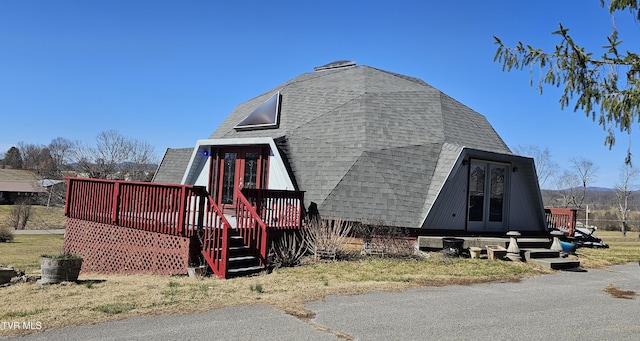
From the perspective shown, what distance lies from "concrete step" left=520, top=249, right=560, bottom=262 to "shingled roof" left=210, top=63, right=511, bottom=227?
116 inches

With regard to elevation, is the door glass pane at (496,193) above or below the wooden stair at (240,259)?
above

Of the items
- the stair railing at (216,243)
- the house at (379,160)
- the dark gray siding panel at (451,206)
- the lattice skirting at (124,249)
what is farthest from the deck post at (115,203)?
the dark gray siding panel at (451,206)

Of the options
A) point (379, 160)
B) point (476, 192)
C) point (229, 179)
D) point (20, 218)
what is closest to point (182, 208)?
point (229, 179)

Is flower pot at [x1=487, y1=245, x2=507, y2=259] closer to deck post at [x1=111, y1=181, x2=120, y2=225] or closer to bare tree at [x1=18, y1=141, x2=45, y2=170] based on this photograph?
deck post at [x1=111, y1=181, x2=120, y2=225]

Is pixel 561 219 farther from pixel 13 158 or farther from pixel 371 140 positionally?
pixel 13 158

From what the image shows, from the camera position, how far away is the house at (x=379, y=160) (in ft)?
45.6

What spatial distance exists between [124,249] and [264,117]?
7.09 metres

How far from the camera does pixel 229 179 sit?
16.5 m

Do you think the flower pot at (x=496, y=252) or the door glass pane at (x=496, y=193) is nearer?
the flower pot at (x=496, y=252)

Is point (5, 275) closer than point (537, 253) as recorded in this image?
Answer: Yes

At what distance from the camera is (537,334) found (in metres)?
6.12

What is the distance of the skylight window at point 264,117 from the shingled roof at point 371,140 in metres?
0.21

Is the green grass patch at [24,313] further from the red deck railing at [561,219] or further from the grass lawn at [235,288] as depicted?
the red deck railing at [561,219]

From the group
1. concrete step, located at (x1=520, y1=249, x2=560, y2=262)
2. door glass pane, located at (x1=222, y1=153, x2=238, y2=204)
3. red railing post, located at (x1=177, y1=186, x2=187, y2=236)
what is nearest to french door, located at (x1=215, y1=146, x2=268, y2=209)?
door glass pane, located at (x1=222, y1=153, x2=238, y2=204)
